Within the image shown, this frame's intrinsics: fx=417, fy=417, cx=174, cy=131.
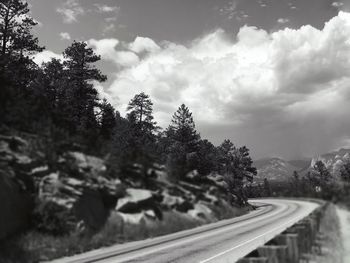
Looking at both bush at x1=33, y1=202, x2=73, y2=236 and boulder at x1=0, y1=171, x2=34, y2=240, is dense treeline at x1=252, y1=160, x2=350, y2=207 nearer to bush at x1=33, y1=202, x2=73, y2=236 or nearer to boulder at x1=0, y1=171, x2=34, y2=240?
bush at x1=33, y1=202, x2=73, y2=236

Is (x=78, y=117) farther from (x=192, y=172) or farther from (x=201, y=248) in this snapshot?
(x=201, y=248)

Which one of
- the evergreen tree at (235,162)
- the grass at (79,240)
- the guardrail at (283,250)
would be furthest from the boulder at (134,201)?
the evergreen tree at (235,162)

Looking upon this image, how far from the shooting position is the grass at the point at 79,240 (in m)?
14.0

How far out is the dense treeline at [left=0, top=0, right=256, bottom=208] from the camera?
25.4 m

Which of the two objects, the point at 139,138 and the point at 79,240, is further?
the point at 139,138

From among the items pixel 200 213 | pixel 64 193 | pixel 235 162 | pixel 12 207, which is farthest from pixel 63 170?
pixel 235 162

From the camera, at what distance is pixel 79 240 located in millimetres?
17422

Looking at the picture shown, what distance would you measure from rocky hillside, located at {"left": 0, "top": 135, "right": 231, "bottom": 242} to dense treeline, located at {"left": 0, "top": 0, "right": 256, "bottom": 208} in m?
1.09

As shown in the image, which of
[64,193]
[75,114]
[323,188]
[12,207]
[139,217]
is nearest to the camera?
[12,207]

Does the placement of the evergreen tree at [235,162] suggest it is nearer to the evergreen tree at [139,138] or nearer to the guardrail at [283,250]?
the evergreen tree at [139,138]

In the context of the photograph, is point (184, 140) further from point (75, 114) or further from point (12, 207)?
point (12, 207)

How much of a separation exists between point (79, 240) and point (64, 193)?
8.81ft

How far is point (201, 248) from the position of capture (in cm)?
1612

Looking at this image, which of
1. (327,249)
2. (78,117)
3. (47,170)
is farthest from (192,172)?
(327,249)
